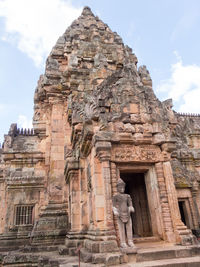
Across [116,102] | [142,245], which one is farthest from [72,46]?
[142,245]

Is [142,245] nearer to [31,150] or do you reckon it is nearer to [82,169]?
[82,169]

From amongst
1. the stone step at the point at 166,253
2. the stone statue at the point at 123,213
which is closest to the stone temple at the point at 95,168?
the stone step at the point at 166,253

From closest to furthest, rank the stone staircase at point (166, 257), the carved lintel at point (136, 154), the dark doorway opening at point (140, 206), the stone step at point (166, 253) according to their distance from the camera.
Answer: the stone staircase at point (166, 257) → the stone step at point (166, 253) → the carved lintel at point (136, 154) → the dark doorway opening at point (140, 206)

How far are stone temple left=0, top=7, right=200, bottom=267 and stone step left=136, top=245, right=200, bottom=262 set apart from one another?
2cm

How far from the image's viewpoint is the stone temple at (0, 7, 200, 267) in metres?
6.03

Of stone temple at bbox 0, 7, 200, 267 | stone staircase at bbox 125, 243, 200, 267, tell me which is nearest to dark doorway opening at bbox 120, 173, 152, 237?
stone temple at bbox 0, 7, 200, 267

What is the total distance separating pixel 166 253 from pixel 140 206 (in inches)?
145

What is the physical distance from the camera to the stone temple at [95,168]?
6.03 metres

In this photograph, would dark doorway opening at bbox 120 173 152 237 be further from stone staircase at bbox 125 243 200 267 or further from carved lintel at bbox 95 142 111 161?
carved lintel at bbox 95 142 111 161

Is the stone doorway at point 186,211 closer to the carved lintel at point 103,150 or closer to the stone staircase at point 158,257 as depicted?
the stone staircase at point 158,257

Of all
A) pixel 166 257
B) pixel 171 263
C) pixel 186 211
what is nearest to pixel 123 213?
pixel 166 257

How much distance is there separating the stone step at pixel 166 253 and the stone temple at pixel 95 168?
0.9 inches

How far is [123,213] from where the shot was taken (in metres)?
5.67

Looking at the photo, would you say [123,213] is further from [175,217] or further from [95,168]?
[175,217]
